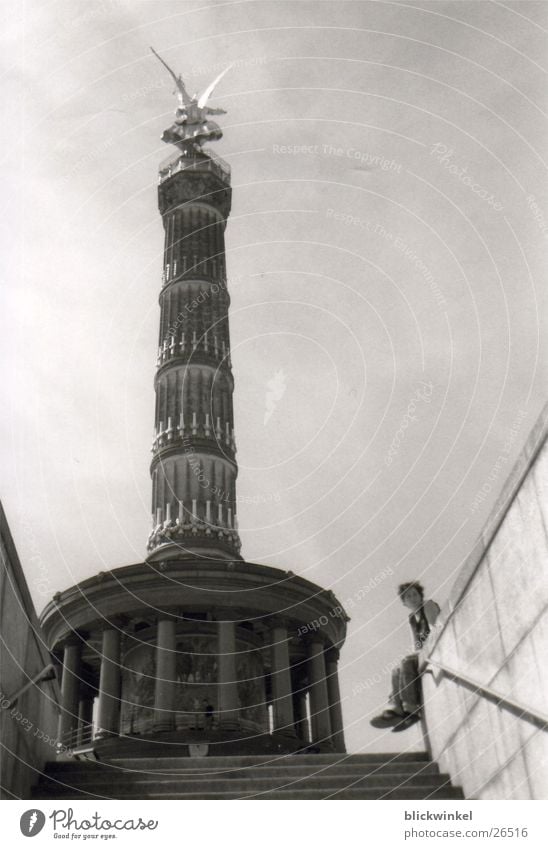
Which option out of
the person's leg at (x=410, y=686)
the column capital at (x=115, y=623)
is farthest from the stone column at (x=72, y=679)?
the person's leg at (x=410, y=686)

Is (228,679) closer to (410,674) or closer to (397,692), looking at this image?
(397,692)

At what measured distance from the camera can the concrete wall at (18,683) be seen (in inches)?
314

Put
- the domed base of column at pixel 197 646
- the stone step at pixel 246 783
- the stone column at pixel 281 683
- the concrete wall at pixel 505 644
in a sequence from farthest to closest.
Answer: the stone column at pixel 281 683, the domed base of column at pixel 197 646, the stone step at pixel 246 783, the concrete wall at pixel 505 644

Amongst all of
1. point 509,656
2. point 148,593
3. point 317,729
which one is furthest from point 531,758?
point 317,729

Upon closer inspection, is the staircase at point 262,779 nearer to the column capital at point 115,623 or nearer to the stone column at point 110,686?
the stone column at point 110,686

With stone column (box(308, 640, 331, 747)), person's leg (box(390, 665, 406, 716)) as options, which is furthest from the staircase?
stone column (box(308, 640, 331, 747))

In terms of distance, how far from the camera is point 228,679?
23094 millimetres

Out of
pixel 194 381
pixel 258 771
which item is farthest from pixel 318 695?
pixel 258 771

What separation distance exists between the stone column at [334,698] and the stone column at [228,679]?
451 centimetres

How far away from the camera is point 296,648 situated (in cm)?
2734

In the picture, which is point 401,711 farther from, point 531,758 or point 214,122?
point 214,122

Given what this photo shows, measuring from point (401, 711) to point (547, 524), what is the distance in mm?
5050

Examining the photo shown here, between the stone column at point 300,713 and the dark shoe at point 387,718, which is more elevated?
the stone column at point 300,713

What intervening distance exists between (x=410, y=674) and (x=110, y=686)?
14.9m
